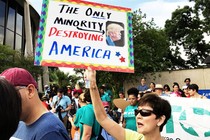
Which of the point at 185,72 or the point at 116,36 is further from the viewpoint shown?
the point at 185,72

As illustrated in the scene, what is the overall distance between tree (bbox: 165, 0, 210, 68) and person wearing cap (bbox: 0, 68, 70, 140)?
27.4 metres

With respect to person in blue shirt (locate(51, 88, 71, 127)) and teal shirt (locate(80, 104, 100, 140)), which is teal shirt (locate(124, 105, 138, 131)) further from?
person in blue shirt (locate(51, 88, 71, 127))

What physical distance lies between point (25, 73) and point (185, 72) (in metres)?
17.4

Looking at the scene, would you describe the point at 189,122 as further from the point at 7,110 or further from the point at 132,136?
the point at 7,110

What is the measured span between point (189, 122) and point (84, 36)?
2267 millimetres

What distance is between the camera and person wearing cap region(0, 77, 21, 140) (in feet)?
3.52

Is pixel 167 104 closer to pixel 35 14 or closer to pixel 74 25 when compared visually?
pixel 74 25

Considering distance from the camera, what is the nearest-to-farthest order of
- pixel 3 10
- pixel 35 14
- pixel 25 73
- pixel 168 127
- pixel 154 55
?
pixel 25 73 < pixel 168 127 < pixel 154 55 < pixel 3 10 < pixel 35 14

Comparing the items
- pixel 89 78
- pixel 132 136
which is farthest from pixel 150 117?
pixel 89 78

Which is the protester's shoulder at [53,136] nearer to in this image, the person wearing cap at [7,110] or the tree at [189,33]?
the person wearing cap at [7,110]

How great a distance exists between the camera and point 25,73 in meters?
1.90

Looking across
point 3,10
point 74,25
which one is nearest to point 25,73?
point 74,25

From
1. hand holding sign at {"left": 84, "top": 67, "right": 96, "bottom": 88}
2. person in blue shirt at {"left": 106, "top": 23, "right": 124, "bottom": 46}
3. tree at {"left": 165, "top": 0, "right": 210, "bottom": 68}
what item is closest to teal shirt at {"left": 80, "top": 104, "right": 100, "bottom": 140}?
person in blue shirt at {"left": 106, "top": 23, "right": 124, "bottom": 46}

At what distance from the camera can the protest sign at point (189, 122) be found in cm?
463
